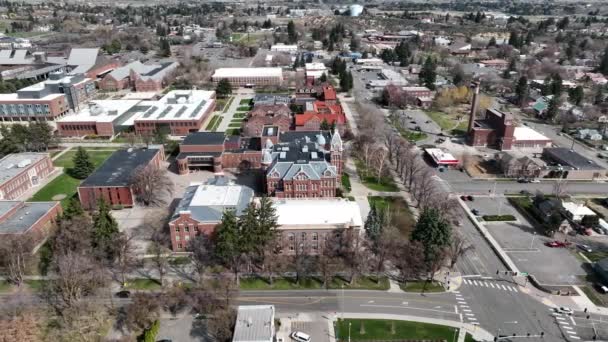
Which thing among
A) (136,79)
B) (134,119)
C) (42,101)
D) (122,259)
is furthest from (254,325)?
(136,79)

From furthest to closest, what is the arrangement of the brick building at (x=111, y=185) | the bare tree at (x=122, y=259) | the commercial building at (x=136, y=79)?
the commercial building at (x=136, y=79) → the brick building at (x=111, y=185) → the bare tree at (x=122, y=259)

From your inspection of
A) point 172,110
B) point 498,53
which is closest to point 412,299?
point 172,110

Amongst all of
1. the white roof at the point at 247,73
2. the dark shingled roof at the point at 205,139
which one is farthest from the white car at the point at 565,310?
the white roof at the point at 247,73

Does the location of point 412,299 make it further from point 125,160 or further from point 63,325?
point 125,160

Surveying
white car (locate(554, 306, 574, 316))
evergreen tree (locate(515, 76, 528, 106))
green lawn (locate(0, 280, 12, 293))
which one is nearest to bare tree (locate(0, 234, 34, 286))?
green lawn (locate(0, 280, 12, 293))

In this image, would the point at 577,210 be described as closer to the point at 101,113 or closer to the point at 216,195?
the point at 216,195

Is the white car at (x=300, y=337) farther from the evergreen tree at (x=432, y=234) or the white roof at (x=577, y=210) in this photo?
the white roof at (x=577, y=210)

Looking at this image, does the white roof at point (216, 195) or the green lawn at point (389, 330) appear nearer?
the green lawn at point (389, 330)
